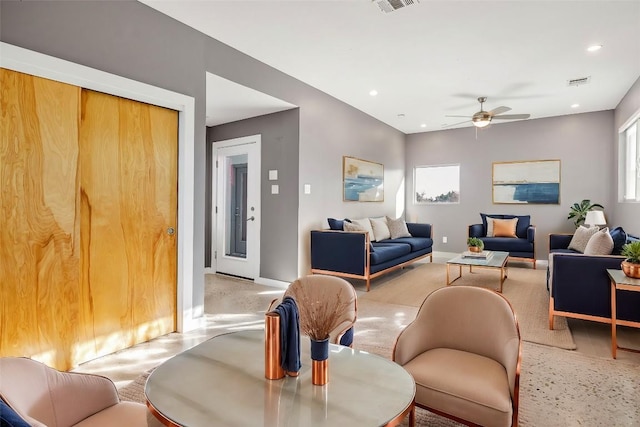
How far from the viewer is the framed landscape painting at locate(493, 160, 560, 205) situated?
6809 mm

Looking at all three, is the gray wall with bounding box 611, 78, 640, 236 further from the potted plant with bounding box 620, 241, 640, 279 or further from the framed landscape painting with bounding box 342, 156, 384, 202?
the framed landscape painting with bounding box 342, 156, 384, 202

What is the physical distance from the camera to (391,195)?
762 cm

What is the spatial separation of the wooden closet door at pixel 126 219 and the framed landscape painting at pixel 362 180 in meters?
3.18

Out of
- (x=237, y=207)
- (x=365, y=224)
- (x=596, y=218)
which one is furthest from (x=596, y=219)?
(x=237, y=207)

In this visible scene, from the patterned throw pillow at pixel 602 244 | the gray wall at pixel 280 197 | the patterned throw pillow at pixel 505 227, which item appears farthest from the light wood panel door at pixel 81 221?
the patterned throw pillow at pixel 505 227

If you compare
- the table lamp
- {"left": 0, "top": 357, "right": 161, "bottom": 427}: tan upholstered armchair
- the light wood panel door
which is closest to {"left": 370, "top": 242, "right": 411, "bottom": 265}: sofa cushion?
the light wood panel door

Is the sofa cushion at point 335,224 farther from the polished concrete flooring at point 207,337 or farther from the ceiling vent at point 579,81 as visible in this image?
the ceiling vent at point 579,81

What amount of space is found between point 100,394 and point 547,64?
510 centimetres

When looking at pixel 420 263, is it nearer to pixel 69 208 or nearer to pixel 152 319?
pixel 152 319

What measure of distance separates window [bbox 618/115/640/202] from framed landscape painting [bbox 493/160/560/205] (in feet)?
3.47

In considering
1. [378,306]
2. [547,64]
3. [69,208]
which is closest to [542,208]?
[547,64]

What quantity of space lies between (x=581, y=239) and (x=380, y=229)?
279cm

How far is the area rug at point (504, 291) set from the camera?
326 cm

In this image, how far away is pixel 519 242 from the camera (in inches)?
247
